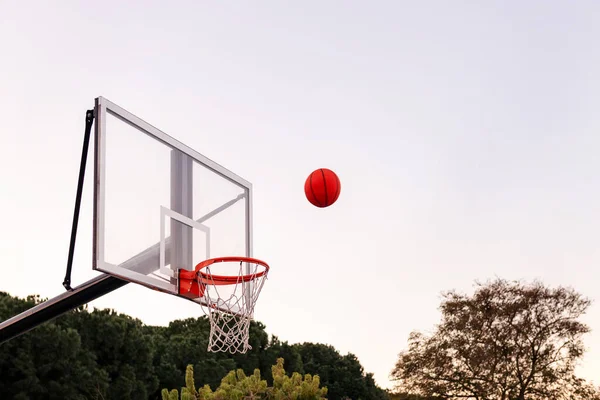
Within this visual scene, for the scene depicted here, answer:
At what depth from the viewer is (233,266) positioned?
7.09m

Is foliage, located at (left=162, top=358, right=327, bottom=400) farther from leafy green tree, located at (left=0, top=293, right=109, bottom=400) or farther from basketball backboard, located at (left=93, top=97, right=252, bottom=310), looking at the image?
leafy green tree, located at (left=0, top=293, right=109, bottom=400)

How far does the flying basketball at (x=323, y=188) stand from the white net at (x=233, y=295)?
4.22 feet

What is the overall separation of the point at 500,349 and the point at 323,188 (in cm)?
1910

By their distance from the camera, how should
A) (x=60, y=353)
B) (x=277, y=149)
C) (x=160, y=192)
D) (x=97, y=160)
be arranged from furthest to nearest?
(x=60, y=353) < (x=277, y=149) < (x=160, y=192) < (x=97, y=160)

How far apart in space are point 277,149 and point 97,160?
9071mm

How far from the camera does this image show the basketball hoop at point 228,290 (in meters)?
6.70

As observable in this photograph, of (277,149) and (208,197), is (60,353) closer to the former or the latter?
(277,149)

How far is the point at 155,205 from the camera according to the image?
6.60 m

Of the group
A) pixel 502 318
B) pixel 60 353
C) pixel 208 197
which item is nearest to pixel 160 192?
pixel 208 197

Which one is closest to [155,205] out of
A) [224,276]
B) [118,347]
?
[224,276]

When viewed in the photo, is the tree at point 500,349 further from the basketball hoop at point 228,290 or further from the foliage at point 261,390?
the basketball hoop at point 228,290

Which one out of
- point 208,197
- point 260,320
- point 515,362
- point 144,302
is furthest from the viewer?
point 260,320

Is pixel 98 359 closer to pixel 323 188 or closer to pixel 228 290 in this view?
pixel 323 188

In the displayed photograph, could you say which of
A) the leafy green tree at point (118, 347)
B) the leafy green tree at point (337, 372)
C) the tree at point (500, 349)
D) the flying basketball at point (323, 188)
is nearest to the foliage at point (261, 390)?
the flying basketball at point (323, 188)
